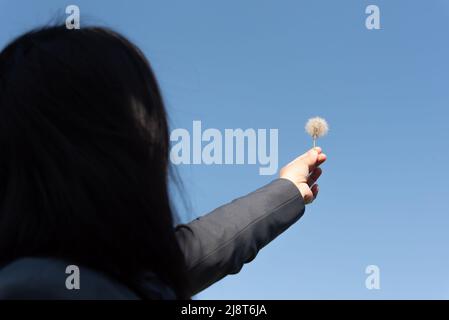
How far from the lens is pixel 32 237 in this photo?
2.40 ft

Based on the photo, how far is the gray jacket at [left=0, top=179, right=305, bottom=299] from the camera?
2.23ft

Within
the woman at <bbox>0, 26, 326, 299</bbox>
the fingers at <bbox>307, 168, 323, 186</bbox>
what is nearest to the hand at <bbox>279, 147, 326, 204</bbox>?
the fingers at <bbox>307, 168, 323, 186</bbox>

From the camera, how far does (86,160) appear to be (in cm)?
76

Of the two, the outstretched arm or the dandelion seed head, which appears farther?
the dandelion seed head

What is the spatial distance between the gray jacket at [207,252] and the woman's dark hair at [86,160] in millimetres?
25

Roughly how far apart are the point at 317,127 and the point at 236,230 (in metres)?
0.97

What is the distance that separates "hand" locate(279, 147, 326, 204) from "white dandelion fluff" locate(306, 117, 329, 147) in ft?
1.70

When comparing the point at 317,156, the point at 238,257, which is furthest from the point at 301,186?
the point at 238,257

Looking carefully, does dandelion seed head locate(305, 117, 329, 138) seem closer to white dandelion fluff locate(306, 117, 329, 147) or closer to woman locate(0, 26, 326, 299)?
white dandelion fluff locate(306, 117, 329, 147)

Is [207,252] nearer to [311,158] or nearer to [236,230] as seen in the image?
[236,230]

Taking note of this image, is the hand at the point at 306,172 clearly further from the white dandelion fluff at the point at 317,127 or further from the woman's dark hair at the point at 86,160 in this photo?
the white dandelion fluff at the point at 317,127

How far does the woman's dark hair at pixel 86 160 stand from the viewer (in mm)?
738

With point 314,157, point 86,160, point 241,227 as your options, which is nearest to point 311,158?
point 314,157
